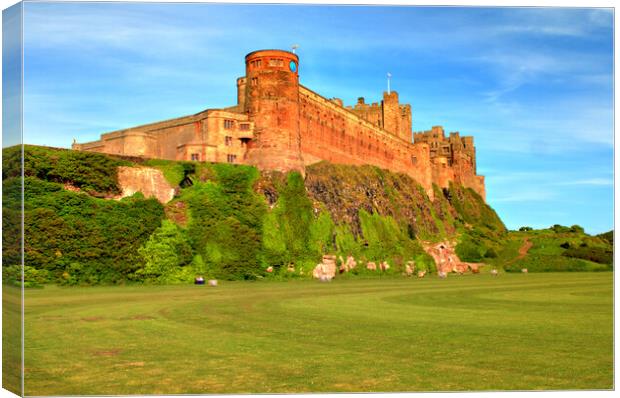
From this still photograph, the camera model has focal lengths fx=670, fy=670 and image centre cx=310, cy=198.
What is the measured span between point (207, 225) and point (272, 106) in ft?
49.3

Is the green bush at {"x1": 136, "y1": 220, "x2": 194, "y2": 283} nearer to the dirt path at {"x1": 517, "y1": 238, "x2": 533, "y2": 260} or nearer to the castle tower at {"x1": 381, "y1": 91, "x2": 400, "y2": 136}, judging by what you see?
the dirt path at {"x1": 517, "y1": 238, "x2": 533, "y2": 260}

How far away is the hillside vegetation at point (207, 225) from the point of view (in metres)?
37.3

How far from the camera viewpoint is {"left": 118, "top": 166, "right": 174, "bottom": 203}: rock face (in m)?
44.7

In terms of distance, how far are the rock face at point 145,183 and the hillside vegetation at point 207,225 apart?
1.70 feet

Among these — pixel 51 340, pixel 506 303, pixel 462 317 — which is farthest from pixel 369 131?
pixel 51 340

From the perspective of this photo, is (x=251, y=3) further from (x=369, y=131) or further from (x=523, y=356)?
(x=369, y=131)

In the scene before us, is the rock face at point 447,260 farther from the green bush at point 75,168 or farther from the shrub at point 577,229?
the green bush at point 75,168

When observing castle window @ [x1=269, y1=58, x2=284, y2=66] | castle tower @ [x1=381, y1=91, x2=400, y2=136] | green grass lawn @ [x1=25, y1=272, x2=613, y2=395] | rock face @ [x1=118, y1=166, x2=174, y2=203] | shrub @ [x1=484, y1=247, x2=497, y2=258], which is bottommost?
green grass lawn @ [x1=25, y1=272, x2=613, y2=395]

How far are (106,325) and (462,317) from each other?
1032 centimetres

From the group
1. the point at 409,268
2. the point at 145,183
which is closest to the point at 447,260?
the point at 409,268

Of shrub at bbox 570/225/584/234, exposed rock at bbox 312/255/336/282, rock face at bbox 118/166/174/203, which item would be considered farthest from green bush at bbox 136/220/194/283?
shrub at bbox 570/225/584/234

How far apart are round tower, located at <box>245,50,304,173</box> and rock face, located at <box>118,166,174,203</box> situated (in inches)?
390

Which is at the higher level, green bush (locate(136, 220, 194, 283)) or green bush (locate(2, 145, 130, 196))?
green bush (locate(2, 145, 130, 196))

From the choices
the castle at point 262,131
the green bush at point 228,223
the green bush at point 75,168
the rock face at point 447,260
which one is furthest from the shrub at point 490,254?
the green bush at point 75,168
